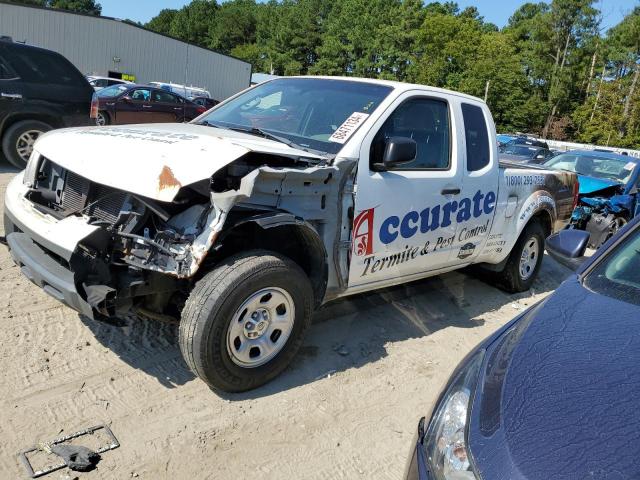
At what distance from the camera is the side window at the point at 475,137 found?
464 cm

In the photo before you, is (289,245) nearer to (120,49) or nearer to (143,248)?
(143,248)

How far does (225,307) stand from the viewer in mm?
3023

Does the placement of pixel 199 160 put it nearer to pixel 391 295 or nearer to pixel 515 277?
pixel 391 295

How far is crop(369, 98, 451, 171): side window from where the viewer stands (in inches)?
154

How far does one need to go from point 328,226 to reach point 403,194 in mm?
692

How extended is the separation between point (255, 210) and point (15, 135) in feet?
22.4

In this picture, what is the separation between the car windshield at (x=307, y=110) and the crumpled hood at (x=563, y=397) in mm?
1860

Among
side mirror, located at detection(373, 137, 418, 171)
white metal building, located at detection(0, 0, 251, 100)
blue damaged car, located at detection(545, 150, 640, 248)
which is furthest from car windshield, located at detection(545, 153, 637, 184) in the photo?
white metal building, located at detection(0, 0, 251, 100)

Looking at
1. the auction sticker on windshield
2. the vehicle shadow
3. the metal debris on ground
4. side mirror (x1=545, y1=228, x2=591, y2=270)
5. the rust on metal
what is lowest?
the metal debris on ground

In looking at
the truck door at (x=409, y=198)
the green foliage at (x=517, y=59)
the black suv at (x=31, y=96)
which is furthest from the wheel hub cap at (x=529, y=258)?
the green foliage at (x=517, y=59)

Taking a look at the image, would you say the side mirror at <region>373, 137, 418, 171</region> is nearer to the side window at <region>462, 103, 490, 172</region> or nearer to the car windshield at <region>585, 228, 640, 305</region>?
the side window at <region>462, 103, 490, 172</region>

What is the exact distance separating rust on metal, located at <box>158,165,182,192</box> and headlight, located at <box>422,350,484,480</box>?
1654 mm

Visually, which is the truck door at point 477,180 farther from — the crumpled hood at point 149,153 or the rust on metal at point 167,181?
the rust on metal at point 167,181

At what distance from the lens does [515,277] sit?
5.82 m
